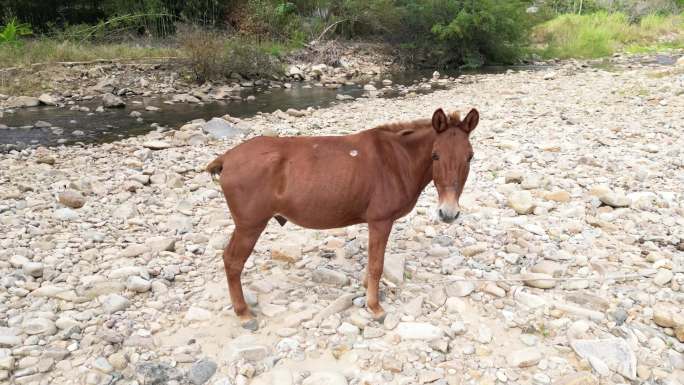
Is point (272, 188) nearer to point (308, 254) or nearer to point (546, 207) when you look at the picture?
point (308, 254)

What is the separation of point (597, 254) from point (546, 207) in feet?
3.89

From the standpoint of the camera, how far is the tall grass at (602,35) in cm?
2656

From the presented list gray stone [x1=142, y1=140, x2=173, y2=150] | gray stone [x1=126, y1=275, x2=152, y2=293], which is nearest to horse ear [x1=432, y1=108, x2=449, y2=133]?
gray stone [x1=126, y1=275, x2=152, y2=293]

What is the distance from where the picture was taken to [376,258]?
4.05m

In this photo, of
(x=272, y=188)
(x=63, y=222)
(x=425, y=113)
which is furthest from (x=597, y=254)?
(x=425, y=113)

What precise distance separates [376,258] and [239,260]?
111 cm

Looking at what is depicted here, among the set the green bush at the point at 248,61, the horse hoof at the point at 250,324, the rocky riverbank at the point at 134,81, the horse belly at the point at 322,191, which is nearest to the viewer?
the horse belly at the point at 322,191

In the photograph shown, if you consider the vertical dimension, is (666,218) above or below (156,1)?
below

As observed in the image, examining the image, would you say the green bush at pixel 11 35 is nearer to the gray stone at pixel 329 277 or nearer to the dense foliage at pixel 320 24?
the dense foliage at pixel 320 24

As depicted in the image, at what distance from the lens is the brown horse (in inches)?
144

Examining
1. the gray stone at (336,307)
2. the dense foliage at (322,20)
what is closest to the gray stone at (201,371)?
the gray stone at (336,307)

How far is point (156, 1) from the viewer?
2311 cm

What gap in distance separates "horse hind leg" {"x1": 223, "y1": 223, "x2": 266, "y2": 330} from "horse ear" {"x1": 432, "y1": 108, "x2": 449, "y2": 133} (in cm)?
152

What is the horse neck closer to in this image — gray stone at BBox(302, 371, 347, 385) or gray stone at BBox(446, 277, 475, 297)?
gray stone at BBox(446, 277, 475, 297)
